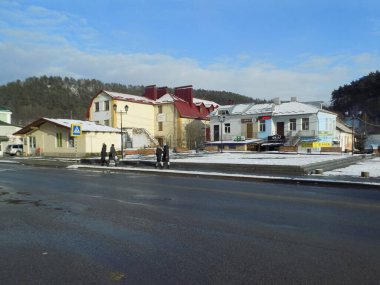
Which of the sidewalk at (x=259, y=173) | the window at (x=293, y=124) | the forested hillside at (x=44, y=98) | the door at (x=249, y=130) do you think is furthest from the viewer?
the forested hillside at (x=44, y=98)

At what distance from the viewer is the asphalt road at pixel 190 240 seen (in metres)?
4.88

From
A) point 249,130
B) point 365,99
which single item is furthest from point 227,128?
point 365,99

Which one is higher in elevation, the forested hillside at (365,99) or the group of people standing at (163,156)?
the forested hillside at (365,99)

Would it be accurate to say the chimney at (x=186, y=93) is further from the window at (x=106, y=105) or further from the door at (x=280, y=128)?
the door at (x=280, y=128)

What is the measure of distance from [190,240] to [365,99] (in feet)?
317

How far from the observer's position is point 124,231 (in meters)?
7.32

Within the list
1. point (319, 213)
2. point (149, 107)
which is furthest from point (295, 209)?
point (149, 107)

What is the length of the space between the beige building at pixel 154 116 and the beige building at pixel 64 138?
39.2ft

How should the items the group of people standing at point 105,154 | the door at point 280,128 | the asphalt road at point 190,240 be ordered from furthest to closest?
the door at point 280,128
the group of people standing at point 105,154
the asphalt road at point 190,240

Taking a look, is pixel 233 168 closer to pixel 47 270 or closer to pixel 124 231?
pixel 124 231

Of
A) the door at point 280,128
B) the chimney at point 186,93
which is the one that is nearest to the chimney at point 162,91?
the chimney at point 186,93

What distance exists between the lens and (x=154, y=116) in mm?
65875

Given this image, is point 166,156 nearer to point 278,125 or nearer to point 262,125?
point 262,125

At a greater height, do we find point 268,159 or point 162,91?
point 162,91
